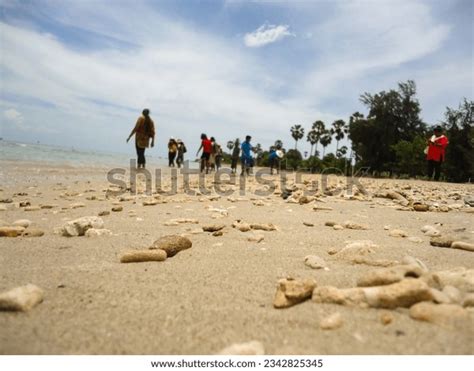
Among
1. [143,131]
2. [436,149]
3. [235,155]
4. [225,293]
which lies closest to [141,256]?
[225,293]

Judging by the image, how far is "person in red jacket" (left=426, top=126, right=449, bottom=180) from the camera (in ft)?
33.6

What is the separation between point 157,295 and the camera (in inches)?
54.1

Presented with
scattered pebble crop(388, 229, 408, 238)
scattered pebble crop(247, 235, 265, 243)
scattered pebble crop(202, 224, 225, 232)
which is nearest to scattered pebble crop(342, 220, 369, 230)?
scattered pebble crop(388, 229, 408, 238)

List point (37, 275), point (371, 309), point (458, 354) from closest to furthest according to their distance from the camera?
point (458, 354) → point (371, 309) → point (37, 275)

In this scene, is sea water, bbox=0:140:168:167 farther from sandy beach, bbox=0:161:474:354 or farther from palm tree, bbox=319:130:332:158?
palm tree, bbox=319:130:332:158

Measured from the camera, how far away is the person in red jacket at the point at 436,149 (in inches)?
404

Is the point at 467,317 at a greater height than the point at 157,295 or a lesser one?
greater

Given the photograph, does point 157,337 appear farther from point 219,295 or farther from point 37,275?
point 37,275

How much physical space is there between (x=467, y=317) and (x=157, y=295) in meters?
1.16

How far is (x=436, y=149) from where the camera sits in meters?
10.7

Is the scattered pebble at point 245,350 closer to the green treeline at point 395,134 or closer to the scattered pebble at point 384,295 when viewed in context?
the scattered pebble at point 384,295

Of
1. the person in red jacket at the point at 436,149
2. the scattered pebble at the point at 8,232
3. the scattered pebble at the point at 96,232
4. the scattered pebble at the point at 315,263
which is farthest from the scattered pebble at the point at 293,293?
the person in red jacket at the point at 436,149

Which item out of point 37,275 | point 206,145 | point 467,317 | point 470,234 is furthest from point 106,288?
point 206,145
